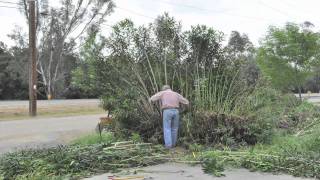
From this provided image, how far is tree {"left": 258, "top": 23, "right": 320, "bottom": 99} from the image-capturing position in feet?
99.5

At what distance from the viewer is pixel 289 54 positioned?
30.3m

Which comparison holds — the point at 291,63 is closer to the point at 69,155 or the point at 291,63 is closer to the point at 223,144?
the point at 223,144

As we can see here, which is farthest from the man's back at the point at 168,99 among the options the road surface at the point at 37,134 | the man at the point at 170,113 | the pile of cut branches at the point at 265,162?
the road surface at the point at 37,134

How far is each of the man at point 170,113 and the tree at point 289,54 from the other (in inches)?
718

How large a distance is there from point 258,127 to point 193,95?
1.93 metres

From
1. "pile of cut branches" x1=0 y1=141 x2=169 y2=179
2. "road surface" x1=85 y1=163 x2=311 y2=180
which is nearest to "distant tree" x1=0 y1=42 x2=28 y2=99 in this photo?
"pile of cut branches" x1=0 y1=141 x2=169 y2=179

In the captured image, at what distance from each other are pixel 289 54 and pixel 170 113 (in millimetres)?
19441

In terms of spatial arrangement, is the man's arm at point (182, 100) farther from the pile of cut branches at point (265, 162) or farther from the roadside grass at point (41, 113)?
the roadside grass at point (41, 113)

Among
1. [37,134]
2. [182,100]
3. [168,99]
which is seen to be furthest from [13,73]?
[168,99]

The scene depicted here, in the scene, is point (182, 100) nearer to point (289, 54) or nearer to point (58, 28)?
point (289, 54)

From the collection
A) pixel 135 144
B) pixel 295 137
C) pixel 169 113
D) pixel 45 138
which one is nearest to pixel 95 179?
pixel 135 144

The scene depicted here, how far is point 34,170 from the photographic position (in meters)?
9.02

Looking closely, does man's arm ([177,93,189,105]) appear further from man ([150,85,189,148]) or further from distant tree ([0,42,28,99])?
distant tree ([0,42,28,99])

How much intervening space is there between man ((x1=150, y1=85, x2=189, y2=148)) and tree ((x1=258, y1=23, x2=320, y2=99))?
1823 cm
